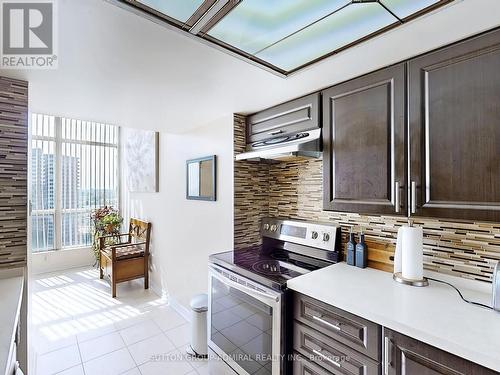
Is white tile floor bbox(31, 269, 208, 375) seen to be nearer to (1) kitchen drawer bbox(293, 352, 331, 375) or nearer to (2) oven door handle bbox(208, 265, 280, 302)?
(2) oven door handle bbox(208, 265, 280, 302)

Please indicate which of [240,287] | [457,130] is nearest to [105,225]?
[240,287]

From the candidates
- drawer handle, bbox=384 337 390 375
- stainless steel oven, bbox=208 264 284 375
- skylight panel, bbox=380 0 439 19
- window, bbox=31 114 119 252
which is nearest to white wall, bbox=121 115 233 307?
stainless steel oven, bbox=208 264 284 375

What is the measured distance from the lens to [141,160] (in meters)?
3.97

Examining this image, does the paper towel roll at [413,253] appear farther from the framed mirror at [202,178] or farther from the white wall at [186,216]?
the framed mirror at [202,178]

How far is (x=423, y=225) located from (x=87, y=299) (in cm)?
389

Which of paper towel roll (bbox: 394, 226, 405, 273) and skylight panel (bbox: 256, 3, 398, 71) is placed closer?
skylight panel (bbox: 256, 3, 398, 71)

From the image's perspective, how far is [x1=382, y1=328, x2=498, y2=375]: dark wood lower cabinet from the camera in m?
0.87

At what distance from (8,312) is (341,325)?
1530mm

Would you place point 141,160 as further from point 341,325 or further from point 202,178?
point 341,325

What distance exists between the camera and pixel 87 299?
3354 millimetres

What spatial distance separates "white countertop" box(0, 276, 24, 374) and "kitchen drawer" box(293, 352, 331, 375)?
1.24 m

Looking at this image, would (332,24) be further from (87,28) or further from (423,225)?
(423,225)

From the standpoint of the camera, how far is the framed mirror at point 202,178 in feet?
8.02

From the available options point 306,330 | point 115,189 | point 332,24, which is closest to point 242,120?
point 332,24
